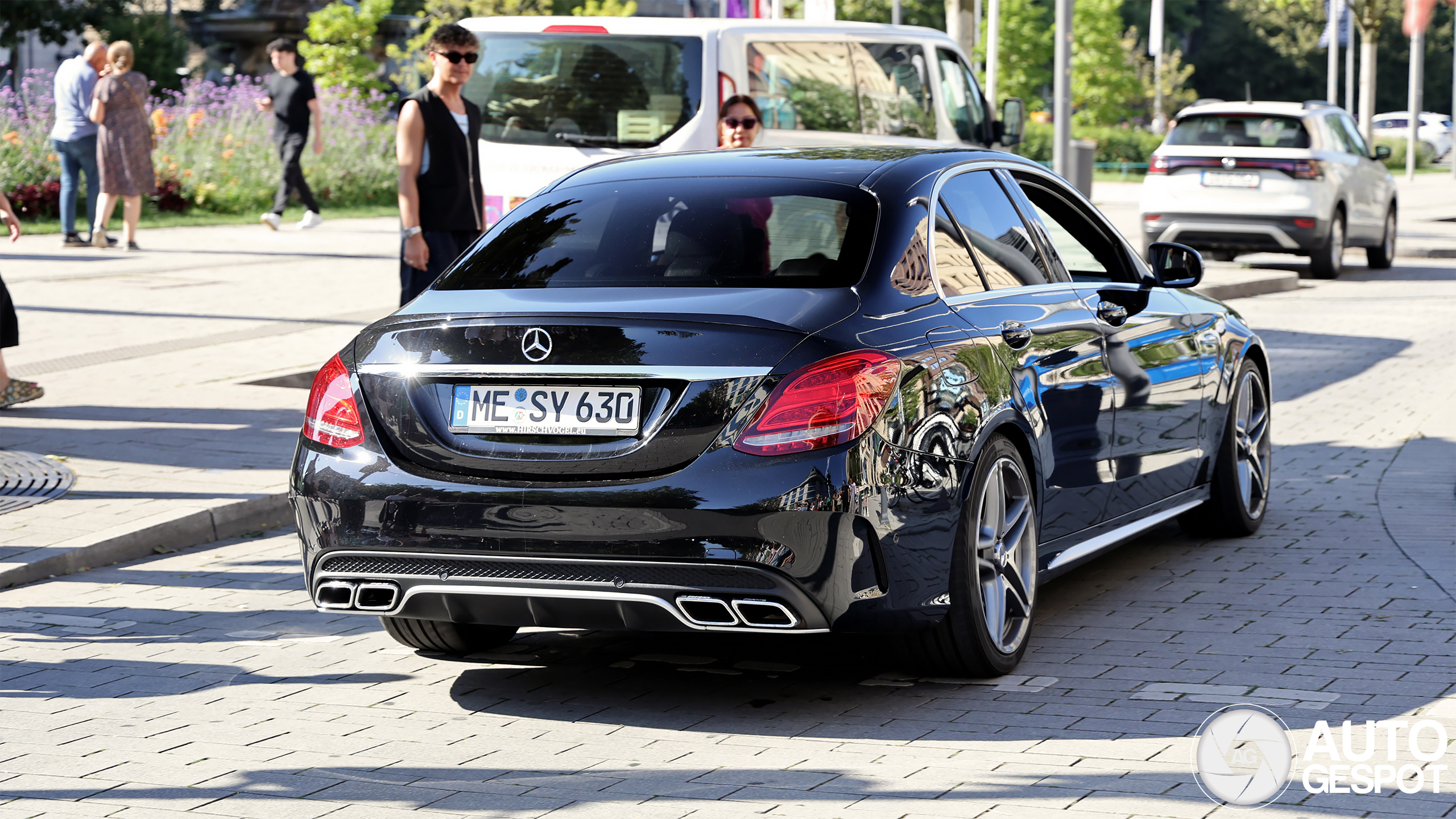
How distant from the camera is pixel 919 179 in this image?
5551 mm

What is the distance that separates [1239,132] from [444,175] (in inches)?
503

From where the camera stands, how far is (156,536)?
24.3 ft

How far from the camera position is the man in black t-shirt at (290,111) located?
21.7m

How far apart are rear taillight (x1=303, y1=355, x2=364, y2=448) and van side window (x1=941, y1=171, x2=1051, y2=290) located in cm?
183

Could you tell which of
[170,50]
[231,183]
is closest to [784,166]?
[231,183]

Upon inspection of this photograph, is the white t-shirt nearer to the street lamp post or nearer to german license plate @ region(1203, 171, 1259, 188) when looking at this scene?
the street lamp post

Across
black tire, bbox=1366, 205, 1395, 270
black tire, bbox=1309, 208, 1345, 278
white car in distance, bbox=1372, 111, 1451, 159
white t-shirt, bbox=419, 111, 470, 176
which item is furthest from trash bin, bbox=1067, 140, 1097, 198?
white car in distance, bbox=1372, 111, 1451, 159

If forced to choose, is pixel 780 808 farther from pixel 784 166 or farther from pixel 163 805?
pixel 784 166

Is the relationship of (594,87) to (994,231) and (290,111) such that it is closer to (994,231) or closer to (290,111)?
(994,231)

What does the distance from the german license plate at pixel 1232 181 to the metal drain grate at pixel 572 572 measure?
1644 centimetres

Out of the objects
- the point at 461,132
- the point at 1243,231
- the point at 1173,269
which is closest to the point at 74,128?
the point at 461,132

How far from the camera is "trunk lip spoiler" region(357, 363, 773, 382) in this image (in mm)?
4652

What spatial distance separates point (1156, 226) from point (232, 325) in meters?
10.6

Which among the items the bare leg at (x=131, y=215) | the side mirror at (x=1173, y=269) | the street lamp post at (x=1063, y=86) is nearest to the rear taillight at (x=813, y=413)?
the side mirror at (x=1173, y=269)
